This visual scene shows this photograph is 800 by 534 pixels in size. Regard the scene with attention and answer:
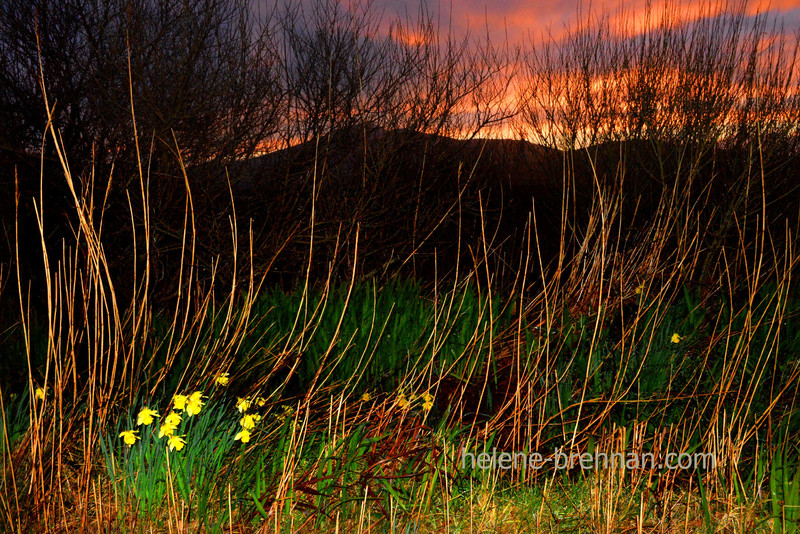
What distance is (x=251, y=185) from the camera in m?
6.48

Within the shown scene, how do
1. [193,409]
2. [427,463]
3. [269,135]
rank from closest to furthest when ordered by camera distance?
[193,409] → [427,463] → [269,135]

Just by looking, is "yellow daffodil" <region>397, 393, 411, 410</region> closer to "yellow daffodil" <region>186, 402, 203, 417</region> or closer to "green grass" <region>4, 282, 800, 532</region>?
"green grass" <region>4, 282, 800, 532</region>

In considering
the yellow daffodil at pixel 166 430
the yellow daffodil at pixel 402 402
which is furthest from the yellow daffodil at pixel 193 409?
the yellow daffodil at pixel 402 402

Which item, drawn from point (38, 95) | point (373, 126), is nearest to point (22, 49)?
point (38, 95)

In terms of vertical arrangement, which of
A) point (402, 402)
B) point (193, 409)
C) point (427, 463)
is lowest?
point (427, 463)

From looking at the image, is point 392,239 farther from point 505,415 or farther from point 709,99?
point 505,415

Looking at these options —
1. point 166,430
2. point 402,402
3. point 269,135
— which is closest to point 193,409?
point 166,430

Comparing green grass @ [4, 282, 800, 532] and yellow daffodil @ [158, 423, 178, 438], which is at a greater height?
yellow daffodil @ [158, 423, 178, 438]

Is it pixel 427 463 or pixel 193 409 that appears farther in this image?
pixel 427 463

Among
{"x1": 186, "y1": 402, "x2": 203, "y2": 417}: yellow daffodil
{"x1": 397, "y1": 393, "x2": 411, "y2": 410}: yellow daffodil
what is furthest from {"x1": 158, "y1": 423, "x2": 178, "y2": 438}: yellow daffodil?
{"x1": 397, "y1": 393, "x2": 411, "y2": 410}: yellow daffodil

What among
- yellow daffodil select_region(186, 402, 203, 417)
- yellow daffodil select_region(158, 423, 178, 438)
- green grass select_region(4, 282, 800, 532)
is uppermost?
yellow daffodil select_region(186, 402, 203, 417)

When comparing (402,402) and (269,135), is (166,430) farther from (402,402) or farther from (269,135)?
(269,135)

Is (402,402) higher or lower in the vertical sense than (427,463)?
higher

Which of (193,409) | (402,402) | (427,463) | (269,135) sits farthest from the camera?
(269,135)
